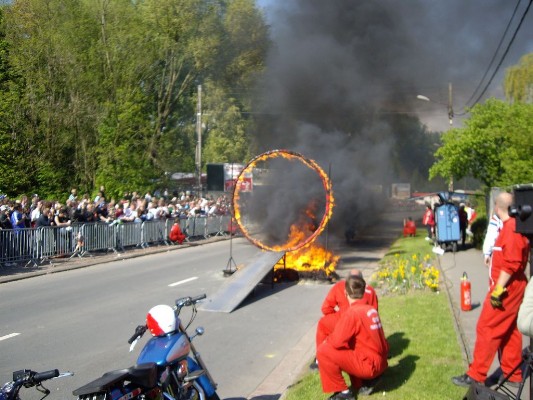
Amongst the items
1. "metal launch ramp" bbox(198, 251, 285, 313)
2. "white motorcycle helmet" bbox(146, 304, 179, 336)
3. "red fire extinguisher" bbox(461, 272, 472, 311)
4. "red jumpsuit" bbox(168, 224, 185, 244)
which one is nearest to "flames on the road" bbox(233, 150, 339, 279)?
"metal launch ramp" bbox(198, 251, 285, 313)

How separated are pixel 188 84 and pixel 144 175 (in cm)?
1026

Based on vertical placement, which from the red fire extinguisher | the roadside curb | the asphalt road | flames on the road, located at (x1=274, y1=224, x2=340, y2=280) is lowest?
the roadside curb

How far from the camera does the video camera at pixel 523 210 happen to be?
4137mm

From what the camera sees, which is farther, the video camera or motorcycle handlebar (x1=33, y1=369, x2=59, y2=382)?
the video camera

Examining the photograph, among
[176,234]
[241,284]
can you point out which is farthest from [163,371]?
[176,234]

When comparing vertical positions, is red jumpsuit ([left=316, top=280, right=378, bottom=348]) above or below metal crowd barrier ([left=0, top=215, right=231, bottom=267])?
above

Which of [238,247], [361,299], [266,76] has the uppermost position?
[266,76]

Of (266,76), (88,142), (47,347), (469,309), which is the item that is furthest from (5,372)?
(88,142)

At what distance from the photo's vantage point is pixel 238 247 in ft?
78.9

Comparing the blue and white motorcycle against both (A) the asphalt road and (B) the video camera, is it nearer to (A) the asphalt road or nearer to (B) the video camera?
(A) the asphalt road

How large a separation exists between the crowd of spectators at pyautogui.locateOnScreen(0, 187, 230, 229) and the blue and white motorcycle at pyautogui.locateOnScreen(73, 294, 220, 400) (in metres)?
12.5

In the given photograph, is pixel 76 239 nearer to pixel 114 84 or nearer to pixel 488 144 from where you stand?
pixel 488 144

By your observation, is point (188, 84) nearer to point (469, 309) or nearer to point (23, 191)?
point (23, 191)

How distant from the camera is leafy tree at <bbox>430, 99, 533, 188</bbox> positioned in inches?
703
